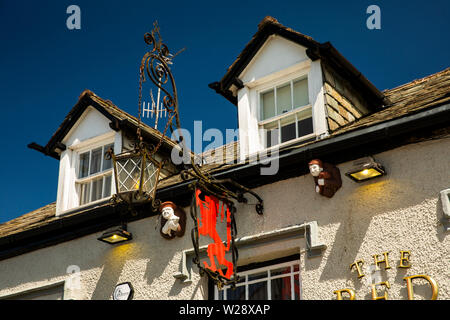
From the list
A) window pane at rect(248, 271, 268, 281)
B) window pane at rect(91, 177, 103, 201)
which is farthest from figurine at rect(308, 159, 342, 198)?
window pane at rect(91, 177, 103, 201)

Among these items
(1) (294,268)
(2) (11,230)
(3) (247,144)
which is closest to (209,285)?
(1) (294,268)

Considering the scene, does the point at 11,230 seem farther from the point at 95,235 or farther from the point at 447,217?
the point at 447,217

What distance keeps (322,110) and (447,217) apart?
100 inches

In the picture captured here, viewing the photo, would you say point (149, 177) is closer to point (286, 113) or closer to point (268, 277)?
point (286, 113)

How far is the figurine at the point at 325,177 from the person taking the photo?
27.8 feet

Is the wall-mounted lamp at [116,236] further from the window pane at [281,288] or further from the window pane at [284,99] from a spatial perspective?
the window pane at [284,99]

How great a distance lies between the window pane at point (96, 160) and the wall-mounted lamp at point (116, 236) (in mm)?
1647

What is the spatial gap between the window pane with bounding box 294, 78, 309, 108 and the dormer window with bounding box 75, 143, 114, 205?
3.45 meters

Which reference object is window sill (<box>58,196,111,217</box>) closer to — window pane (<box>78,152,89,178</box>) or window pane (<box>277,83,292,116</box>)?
window pane (<box>78,152,89,178</box>)

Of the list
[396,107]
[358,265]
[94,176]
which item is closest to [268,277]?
[358,265]

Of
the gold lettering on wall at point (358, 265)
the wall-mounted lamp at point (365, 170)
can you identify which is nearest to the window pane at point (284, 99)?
the wall-mounted lamp at point (365, 170)

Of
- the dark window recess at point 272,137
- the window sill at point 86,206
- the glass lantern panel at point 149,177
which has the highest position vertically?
the dark window recess at point 272,137

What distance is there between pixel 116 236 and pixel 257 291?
99.6 inches

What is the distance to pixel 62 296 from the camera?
34.3ft
